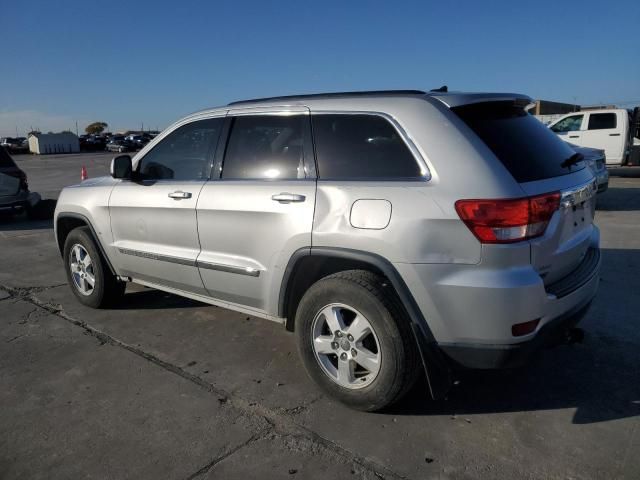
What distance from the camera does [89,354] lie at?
4.11m

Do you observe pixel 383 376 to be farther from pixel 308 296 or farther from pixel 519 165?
pixel 519 165

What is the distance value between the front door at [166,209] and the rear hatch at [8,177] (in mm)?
7297

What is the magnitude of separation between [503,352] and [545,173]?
1.00 metres

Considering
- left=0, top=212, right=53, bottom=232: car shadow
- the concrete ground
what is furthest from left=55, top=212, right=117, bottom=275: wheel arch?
left=0, top=212, right=53, bottom=232: car shadow

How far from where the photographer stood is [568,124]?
52.8 feet

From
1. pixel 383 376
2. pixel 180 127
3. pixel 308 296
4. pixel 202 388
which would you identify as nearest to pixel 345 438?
pixel 383 376

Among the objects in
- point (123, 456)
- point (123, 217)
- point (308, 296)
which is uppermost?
point (123, 217)

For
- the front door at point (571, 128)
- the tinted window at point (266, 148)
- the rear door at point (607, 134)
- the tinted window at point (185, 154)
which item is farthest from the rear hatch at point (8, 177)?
the rear door at point (607, 134)

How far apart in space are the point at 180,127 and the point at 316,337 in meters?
2.13

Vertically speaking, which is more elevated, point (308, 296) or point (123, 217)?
point (123, 217)

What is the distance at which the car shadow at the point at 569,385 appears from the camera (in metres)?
3.16

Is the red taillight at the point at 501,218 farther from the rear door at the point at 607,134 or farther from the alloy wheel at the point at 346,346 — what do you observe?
the rear door at the point at 607,134

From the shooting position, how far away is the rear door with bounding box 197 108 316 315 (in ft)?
10.9

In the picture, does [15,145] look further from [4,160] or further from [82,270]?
[82,270]
